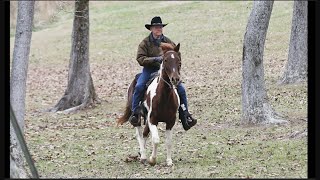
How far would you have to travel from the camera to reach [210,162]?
11.4 metres

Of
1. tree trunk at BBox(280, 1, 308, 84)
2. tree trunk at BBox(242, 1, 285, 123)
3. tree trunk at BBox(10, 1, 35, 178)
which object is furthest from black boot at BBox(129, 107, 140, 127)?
tree trunk at BBox(280, 1, 308, 84)

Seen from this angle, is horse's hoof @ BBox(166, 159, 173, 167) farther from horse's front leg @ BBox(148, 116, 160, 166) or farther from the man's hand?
the man's hand

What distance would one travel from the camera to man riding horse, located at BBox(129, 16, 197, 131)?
11703mm

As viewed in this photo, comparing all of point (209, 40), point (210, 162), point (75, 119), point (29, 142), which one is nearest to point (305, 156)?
point (210, 162)

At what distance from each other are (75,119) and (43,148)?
478cm

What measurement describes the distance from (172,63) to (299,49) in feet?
34.6

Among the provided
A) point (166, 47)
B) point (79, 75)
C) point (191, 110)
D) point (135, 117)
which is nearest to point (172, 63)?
point (166, 47)

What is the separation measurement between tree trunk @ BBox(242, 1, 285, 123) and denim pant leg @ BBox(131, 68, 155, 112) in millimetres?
3660

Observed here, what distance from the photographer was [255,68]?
1489 cm

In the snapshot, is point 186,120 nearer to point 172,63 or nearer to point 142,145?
point 142,145

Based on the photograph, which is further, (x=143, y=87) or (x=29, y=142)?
(x=29, y=142)

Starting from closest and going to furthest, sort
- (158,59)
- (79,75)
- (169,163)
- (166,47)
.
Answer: (166,47)
(169,163)
(158,59)
(79,75)

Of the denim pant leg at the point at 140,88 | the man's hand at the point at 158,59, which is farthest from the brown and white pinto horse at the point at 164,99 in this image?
the man's hand at the point at 158,59

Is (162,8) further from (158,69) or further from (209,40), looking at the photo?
(158,69)
